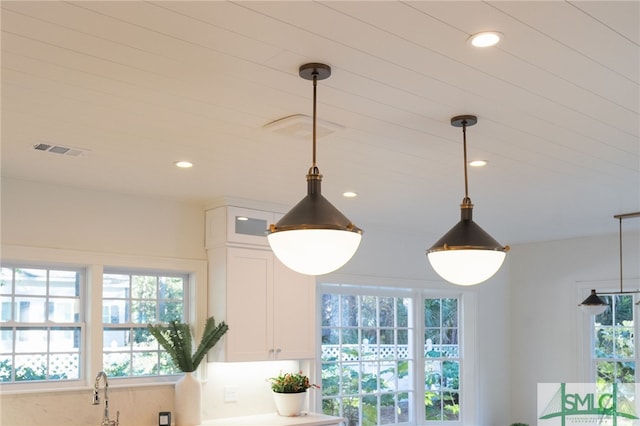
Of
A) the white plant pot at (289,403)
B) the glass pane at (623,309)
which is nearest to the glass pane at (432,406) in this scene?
the glass pane at (623,309)

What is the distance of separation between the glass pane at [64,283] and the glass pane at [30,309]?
11cm

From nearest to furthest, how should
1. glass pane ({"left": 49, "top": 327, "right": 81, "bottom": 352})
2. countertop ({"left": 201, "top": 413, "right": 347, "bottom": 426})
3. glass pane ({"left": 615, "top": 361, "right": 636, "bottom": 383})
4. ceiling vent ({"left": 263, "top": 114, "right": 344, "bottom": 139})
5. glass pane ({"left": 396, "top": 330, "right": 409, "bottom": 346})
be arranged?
ceiling vent ({"left": 263, "top": 114, "right": 344, "bottom": 139})
glass pane ({"left": 49, "top": 327, "right": 81, "bottom": 352})
countertop ({"left": 201, "top": 413, "right": 347, "bottom": 426})
glass pane ({"left": 615, "top": 361, "right": 636, "bottom": 383})
glass pane ({"left": 396, "top": 330, "right": 409, "bottom": 346})

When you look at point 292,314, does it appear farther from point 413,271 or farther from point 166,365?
point 413,271

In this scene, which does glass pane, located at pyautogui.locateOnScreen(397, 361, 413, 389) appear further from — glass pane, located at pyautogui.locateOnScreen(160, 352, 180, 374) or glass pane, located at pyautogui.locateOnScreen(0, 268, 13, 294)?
glass pane, located at pyautogui.locateOnScreen(0, 268, 13, 294)

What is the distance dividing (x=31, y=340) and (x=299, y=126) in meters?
2.64

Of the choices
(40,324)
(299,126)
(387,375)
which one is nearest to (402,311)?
(387,375)

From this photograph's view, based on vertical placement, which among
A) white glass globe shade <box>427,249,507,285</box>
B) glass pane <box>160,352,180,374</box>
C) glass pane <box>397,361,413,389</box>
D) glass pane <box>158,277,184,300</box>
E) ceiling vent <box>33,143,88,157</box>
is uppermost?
ceiling vent <box>33,143,88,157</box>

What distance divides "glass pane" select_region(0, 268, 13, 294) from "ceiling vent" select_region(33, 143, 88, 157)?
1207 millimetres

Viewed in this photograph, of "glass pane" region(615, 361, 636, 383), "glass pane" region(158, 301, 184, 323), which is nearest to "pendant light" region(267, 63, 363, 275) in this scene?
"glass pane" region(158, 301, 184, 323)

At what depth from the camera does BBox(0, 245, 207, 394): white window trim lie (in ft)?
15.8

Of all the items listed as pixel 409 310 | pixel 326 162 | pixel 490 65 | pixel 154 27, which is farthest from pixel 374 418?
pixel 154 27

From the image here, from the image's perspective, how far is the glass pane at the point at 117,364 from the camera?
524cm

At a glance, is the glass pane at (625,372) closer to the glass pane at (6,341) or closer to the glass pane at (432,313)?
the glass pane at (432,313)

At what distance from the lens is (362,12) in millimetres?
2314
